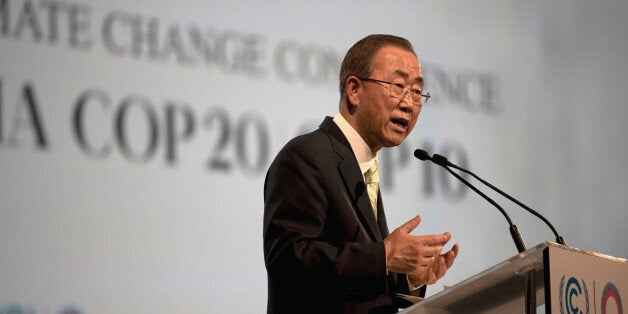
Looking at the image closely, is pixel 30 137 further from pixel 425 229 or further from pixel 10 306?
pixel 425 229

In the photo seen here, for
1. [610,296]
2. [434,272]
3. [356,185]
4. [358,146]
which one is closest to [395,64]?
[358,146]

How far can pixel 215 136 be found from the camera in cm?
373

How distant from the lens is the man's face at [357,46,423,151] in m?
2.72

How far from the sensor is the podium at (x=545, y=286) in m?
2.02

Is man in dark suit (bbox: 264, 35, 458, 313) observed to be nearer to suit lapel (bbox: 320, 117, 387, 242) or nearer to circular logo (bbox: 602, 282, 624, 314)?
suit lapel (bbox: 320, 117, 387, 242)

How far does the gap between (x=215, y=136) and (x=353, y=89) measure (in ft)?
3.53

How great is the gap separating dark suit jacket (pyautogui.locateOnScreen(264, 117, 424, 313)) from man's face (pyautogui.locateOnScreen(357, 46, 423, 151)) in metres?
0.14

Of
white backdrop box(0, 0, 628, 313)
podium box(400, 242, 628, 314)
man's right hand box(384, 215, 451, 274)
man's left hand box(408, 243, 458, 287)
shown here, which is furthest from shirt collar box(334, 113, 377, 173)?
white backdrop box(0, 0, 628, 313)

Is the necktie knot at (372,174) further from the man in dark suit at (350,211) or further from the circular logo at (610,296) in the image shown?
the circular logo at (610,296)

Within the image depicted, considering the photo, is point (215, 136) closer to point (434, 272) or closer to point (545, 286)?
point (434, 272)

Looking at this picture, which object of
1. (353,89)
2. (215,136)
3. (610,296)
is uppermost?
(353,89)

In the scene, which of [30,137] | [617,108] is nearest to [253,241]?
[30,137]

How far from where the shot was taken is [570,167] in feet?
15.6

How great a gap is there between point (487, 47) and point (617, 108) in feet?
2.88
